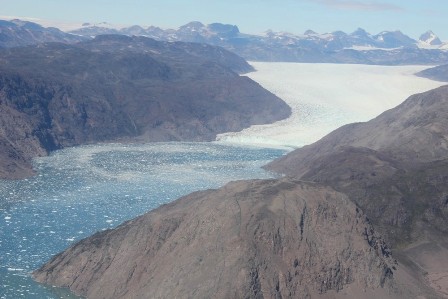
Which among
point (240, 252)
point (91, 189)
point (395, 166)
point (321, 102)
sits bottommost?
point (321, 102)

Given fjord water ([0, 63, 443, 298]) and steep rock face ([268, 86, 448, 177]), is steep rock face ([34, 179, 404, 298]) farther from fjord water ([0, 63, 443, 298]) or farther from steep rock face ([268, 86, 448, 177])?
steep rock face ([268, 86, 448, 177])

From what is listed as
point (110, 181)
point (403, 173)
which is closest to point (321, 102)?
point (110, 181)

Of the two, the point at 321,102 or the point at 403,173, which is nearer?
the point at 403,173

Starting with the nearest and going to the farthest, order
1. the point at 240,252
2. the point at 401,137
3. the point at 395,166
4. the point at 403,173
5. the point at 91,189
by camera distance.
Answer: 1. the point at 240,252
2. the point at 403,173
3. the point at 395,166
4. the point at 91,189
5. the point at 401,137

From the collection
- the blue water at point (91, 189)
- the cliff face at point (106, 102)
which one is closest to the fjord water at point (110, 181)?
the blue water at point (91, 189)

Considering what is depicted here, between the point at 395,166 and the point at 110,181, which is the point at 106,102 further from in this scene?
the point at 395,166

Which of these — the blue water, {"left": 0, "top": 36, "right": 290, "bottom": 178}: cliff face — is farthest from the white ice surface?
the blue water

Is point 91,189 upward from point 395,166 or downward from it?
downward
